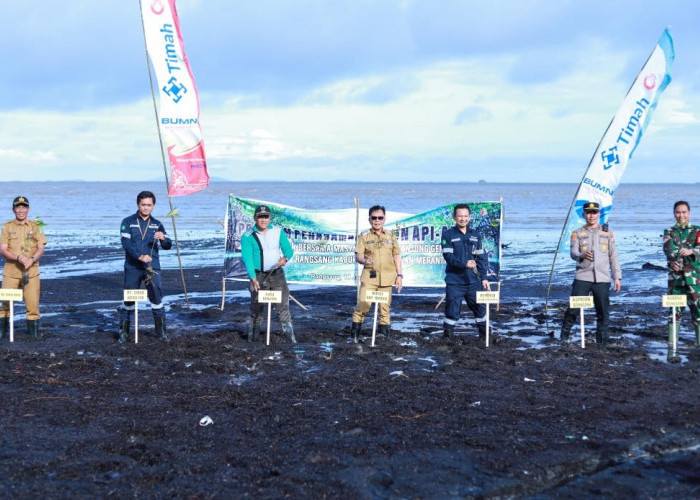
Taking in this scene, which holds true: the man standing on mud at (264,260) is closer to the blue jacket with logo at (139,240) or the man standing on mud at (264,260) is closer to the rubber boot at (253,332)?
the rubber boot at (253,332)

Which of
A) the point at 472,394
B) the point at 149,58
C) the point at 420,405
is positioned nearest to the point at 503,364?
the point at 472,394

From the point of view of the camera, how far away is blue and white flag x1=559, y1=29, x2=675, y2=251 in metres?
11.1

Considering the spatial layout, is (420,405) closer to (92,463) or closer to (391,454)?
(391,454)

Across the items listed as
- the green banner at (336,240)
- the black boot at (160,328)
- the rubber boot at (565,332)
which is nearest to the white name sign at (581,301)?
the rubber boot at (565,332)

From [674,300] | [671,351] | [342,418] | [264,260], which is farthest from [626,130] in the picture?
[342,418]

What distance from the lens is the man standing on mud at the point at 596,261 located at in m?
9.98

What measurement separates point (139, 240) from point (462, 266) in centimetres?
438

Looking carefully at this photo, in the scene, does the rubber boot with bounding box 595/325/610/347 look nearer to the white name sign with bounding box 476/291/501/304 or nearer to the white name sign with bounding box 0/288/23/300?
the white name sign with bounding box 476/291/501/304

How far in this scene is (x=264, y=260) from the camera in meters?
10.3

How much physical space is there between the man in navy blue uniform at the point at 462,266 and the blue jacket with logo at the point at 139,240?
3830mm

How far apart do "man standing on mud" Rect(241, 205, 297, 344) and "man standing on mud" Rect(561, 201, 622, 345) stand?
3.87 metres

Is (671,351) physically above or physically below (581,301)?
below

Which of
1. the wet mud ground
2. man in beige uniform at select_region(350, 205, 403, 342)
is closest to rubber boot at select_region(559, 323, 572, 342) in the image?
the wet mud ground

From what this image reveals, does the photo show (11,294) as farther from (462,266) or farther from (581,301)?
(581,301)
